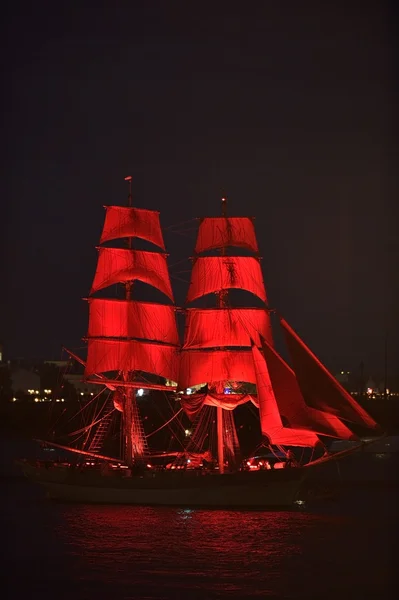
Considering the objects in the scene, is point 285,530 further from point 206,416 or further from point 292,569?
point 206,416

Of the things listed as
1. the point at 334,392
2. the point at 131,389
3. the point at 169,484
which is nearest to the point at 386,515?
the point at 334,392

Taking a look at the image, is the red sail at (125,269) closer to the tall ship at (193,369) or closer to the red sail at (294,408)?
the tall ship at (193,369)

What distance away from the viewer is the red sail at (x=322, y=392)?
66.3 meters

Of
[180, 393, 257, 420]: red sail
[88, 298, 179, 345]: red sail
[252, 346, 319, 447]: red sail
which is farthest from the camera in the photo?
[88, 298, 179, 345]: red sail

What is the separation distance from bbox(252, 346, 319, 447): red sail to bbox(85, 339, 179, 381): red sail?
9.91 m

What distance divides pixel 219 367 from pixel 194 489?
366 inches

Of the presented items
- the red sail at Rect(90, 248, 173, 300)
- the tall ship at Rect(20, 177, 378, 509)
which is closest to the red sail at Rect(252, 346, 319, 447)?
the tall ship at Rect(20, 177, 378, 509)

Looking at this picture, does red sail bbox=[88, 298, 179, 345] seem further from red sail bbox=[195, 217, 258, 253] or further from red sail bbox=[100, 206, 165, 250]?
red sail bbox=[195, 217, 258, 253]

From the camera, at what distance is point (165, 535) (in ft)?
200

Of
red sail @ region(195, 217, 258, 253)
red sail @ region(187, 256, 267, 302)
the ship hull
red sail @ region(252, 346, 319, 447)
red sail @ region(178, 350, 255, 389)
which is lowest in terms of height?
the ship hull

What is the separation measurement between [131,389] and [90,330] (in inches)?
198

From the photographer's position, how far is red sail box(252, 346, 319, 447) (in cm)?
6862

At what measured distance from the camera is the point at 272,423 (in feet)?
229

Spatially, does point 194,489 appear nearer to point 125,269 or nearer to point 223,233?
point 125,269
